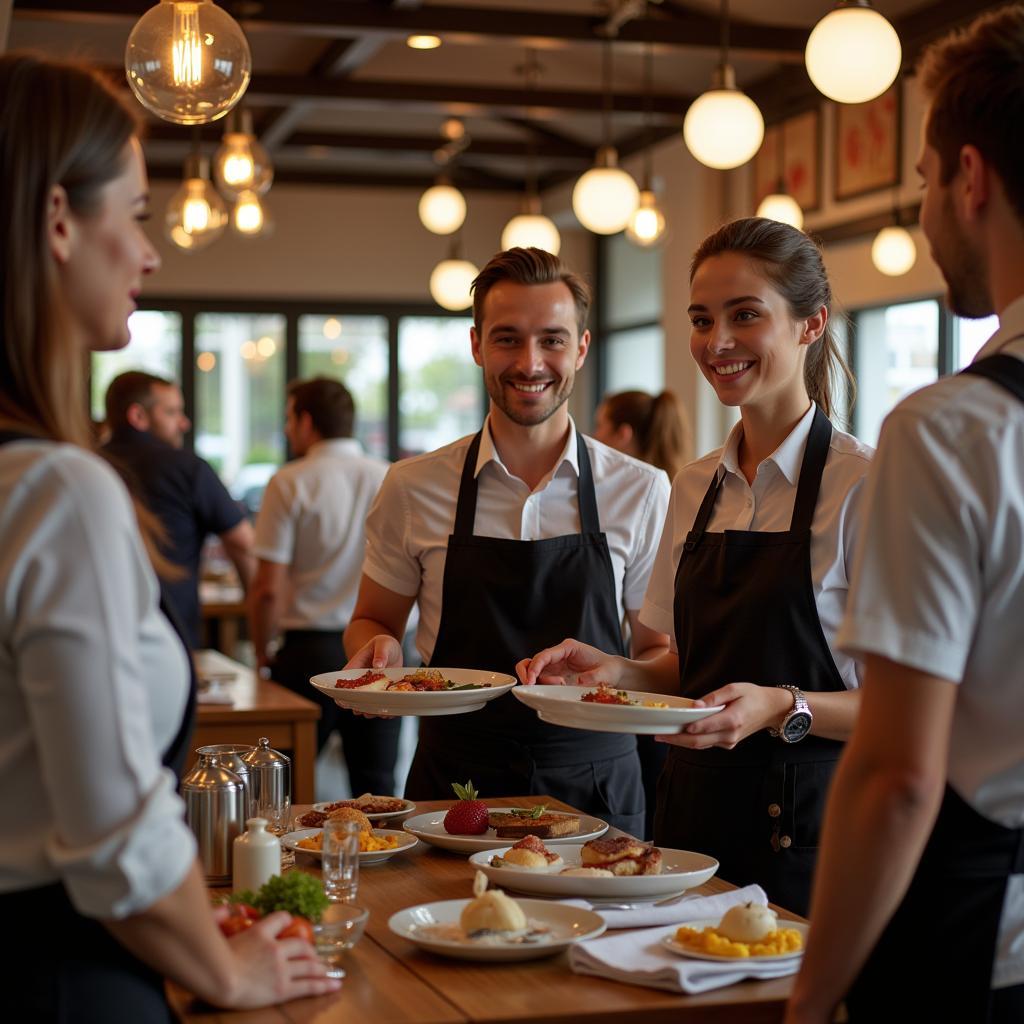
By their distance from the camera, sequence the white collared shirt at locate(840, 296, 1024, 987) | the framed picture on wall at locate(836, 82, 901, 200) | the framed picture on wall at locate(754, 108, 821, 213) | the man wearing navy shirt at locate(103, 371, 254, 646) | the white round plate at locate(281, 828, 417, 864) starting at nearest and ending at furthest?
the white collared shirt at locate(840, 296, 1024, 987) < the white round plate at locate(281, 828, 417, 864) < the man wearing navy shirt at locate(103, 371, 254, 646) < the framed picture on wall at locate(836, 82, 901, 200) < the framed picture on wall at locate(754, 108, 821, 213)

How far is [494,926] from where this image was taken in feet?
5.98

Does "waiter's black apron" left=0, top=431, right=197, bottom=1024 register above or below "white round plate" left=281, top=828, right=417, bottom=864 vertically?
above

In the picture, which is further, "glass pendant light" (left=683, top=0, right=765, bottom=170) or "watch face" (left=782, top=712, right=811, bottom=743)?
"glass pendant light" (left=683, top=0, right=765, bottom=170)

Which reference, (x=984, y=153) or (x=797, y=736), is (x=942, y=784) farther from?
(x=797, y=736)

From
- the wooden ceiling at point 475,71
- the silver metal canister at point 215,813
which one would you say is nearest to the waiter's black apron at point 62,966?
the silver metal canister at point 215,813

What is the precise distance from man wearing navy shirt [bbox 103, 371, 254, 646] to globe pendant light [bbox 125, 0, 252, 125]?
7.80 feet

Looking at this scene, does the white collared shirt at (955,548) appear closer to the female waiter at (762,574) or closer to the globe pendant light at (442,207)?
the female waiter at (762,574)

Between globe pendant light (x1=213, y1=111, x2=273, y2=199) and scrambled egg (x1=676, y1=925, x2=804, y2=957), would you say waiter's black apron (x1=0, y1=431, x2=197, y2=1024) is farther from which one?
globe pendant light (x1=213, y1=111, x2=273, y2=199)

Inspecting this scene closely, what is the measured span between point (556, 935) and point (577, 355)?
4.96ft

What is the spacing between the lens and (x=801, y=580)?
7.90ft

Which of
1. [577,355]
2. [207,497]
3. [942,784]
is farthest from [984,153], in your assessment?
[207,497]

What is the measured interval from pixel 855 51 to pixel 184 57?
1.88 metres

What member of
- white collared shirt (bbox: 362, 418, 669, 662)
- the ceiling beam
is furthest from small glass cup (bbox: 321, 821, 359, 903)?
the ceiling beam

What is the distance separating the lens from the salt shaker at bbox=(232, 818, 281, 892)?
1.94m
